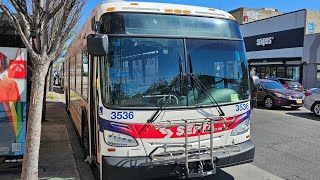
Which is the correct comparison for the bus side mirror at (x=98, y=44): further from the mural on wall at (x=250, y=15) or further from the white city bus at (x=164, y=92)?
the mural on wall at (x=250, y=15)

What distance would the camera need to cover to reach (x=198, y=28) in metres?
4.90

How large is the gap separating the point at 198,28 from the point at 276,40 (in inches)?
1208

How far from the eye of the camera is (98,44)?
4152mm

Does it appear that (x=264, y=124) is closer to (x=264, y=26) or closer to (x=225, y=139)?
(x=225, y=139)

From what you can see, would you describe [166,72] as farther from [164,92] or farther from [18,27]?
[18,27]

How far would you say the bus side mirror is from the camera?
13.6 ft

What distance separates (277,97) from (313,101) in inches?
93.9

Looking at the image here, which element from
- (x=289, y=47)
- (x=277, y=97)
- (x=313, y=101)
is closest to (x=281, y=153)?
(x=313, y=101)

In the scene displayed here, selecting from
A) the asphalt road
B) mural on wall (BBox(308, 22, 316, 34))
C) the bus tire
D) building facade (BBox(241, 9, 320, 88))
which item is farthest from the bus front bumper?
mural on wall (BBox(308, 22, 316, 34))

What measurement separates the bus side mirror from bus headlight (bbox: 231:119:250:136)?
2.34m

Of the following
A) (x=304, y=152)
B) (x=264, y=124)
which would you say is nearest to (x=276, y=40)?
(x=264, y=124)

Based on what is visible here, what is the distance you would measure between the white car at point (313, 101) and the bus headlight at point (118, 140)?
1082 centimetres

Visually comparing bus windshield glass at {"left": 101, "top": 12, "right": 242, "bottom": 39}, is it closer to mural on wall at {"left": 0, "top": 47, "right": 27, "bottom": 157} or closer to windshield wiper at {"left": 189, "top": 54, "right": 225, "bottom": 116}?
windshield wiper at {"left": 189, "top": 54, "right": 225, "bottom": 116}

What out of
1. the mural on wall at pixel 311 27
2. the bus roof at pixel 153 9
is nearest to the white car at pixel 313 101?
the bus roof at pixel 153 9
